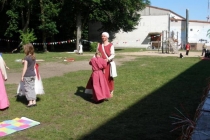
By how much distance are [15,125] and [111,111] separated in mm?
2084

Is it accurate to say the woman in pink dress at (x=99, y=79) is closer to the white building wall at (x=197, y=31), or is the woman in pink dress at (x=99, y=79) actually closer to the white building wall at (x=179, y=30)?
the white building wall at (x=179, y=30)

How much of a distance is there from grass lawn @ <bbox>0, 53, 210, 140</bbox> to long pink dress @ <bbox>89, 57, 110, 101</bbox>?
0.25 meters

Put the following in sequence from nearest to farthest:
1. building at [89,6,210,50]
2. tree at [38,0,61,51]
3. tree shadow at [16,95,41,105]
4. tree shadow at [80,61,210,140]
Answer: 1. tree shadow at [80,61,210,140]
2. tree shadow at [16,95,41,105]
3. tree at [38,0,61,51]
4. building at [89,6,210,50]

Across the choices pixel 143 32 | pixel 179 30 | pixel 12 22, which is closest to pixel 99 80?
pixel 12 22

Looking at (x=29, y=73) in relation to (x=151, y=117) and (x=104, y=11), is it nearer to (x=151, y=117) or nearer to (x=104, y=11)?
(x=151, y=117)

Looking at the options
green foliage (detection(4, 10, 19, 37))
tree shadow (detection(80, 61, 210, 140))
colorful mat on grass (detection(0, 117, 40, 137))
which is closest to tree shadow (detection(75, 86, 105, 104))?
tree shadow (detection(80, 61, 210, 140))

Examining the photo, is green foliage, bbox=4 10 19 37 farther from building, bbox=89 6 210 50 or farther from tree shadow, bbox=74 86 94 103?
tree shadow, bbox=74 86 94 103

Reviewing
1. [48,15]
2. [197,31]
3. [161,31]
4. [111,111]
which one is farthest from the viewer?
[161,31]

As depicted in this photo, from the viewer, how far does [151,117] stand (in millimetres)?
5711

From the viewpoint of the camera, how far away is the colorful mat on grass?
4906 millimetres

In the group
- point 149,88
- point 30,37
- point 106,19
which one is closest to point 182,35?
point 106,19

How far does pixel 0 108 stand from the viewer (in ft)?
20.6

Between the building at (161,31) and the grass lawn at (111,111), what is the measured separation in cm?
2982

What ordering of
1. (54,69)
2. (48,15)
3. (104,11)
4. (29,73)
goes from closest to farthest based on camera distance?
(29,73) < (54,69) < (48,15) < (104,11)
